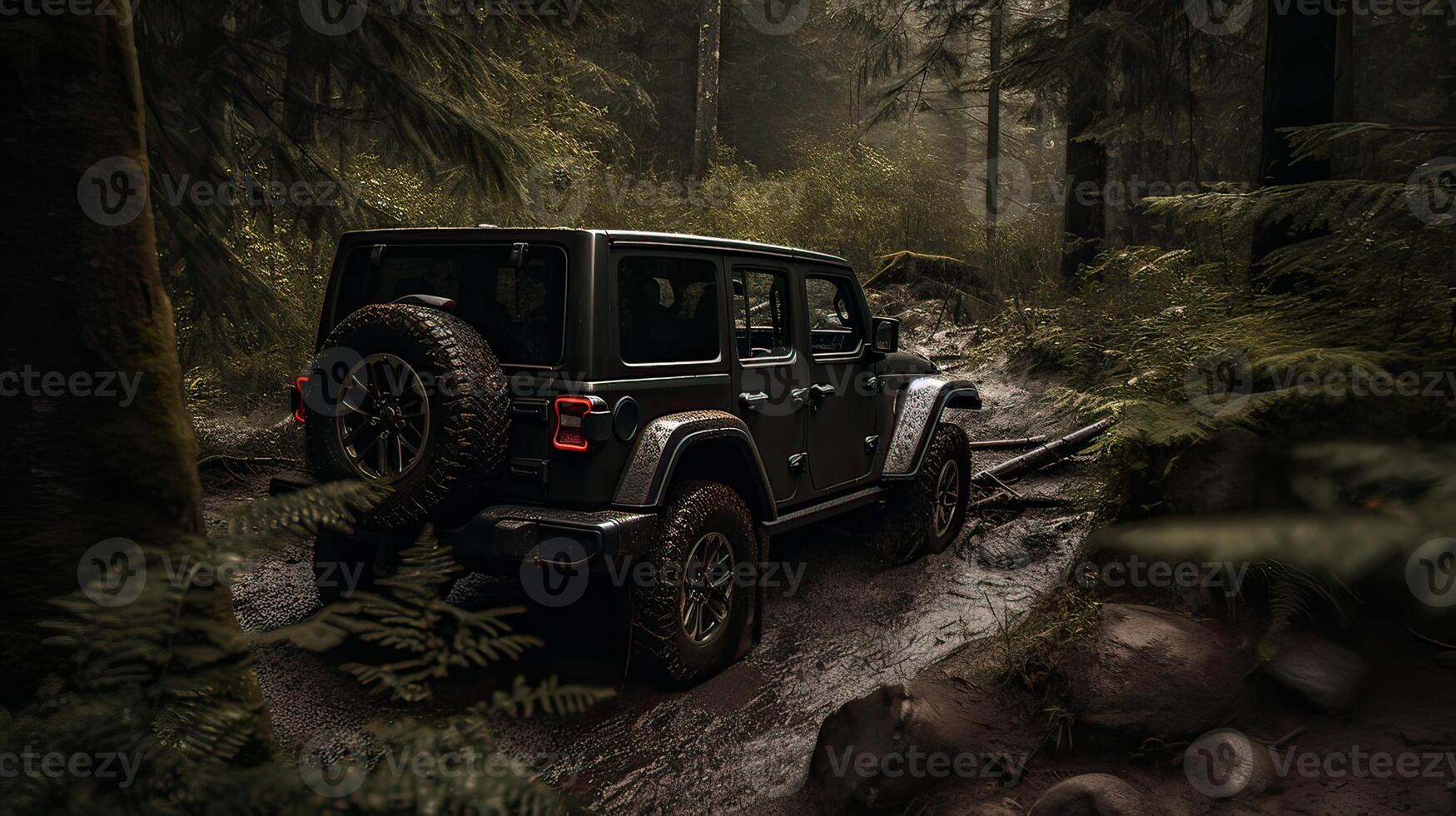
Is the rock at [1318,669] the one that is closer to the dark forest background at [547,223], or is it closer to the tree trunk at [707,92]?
the dark forest background at [547,223]

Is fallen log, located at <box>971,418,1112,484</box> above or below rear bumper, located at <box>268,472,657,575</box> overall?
below

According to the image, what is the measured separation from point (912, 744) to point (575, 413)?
1949mm

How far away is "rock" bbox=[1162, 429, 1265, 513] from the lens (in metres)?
4.17

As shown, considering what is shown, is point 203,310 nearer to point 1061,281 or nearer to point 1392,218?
point 1392,218

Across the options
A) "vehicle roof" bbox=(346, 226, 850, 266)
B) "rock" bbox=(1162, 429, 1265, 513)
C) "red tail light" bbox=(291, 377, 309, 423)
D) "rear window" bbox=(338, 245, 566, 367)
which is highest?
"vehicle roof" bbox=(346, 226, 850, 266)

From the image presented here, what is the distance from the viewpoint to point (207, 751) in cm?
181

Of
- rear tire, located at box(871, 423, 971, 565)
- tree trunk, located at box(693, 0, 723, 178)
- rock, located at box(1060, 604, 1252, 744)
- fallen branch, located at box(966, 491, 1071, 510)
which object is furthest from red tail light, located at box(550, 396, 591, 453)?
tree trunk, located at box(693, 0, 723, 178)

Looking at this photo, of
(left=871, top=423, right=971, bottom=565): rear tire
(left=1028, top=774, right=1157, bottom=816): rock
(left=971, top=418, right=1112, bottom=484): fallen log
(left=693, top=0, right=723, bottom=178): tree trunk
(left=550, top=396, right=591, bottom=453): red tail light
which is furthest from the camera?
(left=693, top=0, right=723, bottom=178): tree trunk

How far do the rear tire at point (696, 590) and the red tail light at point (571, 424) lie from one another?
57 centimetres

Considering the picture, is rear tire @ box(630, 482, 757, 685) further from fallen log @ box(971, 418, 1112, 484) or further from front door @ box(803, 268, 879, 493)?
fallen log @ box(971, 418, 1112, 484)

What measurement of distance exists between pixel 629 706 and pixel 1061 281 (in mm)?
10759

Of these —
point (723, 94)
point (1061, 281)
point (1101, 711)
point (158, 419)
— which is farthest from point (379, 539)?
point (723, 94)

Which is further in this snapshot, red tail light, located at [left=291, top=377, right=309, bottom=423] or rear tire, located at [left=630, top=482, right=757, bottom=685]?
red tail light, located at [left=291, top=377, right=309, bottom=423]

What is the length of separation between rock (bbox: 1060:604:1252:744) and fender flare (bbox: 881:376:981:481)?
2555mm
